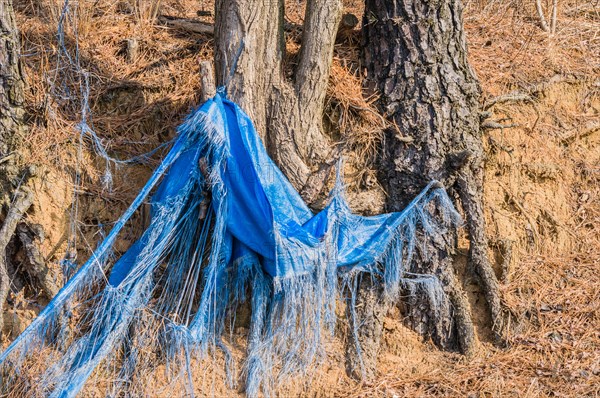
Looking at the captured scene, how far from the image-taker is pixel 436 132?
14.4 feet

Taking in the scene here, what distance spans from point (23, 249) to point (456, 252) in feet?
8.48

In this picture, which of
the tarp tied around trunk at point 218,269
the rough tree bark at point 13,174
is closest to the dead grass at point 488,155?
the rough tree bark at point 13,174

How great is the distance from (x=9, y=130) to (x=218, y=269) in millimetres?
1483

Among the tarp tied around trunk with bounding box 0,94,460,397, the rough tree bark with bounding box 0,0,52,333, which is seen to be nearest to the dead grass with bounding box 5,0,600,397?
the rough tree bark with bounding box 0,0,52,333

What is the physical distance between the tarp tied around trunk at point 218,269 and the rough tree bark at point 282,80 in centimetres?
21

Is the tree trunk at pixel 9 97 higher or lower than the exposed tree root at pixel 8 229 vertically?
higher

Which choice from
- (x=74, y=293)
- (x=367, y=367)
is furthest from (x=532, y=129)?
(x=74, y=293)

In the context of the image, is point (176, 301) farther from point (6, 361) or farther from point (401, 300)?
point (401, 300)

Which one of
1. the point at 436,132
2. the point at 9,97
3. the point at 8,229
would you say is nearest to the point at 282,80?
the point at 436,132

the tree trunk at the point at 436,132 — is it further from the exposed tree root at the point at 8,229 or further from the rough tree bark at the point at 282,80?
the exposed tree root at the point at 8,229

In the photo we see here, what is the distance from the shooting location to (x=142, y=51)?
4965 mm

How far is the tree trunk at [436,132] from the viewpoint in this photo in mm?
4387

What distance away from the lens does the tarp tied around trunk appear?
4039mm

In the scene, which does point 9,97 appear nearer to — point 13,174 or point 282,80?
point 13,174
